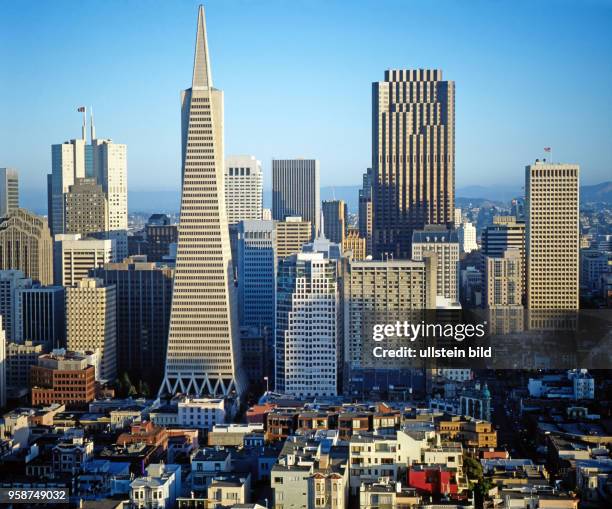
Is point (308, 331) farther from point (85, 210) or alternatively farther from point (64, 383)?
point (85, 210)

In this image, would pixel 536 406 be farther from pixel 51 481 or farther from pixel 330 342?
pixel 51 481

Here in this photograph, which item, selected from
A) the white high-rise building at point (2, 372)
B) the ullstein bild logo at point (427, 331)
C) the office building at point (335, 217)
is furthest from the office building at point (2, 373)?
→ the office building at point (335, 217)

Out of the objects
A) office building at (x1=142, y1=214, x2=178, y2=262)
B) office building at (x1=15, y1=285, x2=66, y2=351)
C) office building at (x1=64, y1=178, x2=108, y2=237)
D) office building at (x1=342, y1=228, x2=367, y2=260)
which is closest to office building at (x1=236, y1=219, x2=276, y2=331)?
office building at (x1=15, y1=285, x2=66, y2=351)

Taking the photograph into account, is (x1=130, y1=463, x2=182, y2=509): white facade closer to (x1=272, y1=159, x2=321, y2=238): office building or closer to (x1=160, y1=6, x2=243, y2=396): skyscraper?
(x1=160, y1=6, x2=243, y2=396): skyscraper

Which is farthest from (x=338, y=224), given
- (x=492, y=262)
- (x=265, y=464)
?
(x=265, y=464)

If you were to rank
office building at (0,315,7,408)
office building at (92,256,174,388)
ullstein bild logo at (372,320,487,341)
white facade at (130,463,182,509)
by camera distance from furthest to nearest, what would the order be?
office building at (92,256,174,388) → office building at (0,315,7,408) → ullstein bild logo at (372,320,487,341) → white facade at (130,463,182,509)

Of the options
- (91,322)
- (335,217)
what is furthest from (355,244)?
(91,322)
